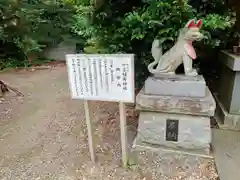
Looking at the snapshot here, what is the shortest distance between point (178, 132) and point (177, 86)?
41 cm

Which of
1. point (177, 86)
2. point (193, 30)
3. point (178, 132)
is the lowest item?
point (178, 132)

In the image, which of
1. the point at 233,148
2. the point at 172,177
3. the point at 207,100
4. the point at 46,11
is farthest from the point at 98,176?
the point at 46,11

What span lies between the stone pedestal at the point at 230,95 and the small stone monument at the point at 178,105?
1.77 ft

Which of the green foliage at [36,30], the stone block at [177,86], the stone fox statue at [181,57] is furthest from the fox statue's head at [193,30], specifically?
the green foliage at [36,30]

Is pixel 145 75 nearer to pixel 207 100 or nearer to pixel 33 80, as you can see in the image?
pixel 207 100

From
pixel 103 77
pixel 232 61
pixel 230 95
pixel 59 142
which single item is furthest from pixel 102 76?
pixel 230 95

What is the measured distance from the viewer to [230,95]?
273cm

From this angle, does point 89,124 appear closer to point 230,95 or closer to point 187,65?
point 187,65

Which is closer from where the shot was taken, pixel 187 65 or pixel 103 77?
pixel 103 77

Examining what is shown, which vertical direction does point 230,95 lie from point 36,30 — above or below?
below

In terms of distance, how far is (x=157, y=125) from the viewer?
2.27 m

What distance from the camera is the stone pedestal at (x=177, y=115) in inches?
84.3

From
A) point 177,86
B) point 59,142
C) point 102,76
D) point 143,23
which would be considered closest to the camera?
point 102,76

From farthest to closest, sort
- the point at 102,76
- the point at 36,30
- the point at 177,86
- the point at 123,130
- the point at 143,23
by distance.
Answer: the point at 36,30 → the point at 143,23 → the point at 177,86 → the point at 123,130 → the point at 102,76
